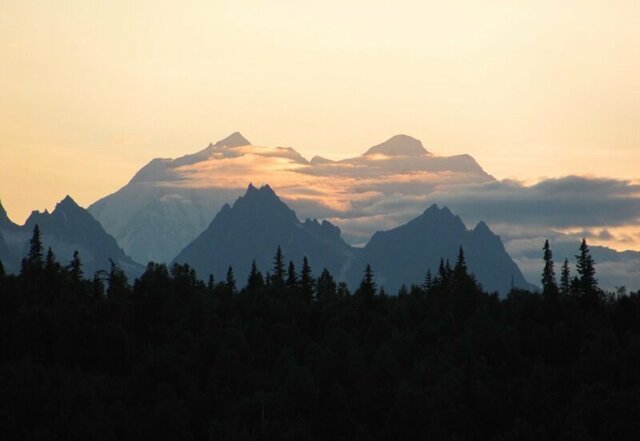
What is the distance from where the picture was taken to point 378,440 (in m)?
199

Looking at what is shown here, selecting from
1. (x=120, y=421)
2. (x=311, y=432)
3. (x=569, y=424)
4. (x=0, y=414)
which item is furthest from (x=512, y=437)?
(x=0, y=414)

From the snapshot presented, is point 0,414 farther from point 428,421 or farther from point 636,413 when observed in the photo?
point 636,413

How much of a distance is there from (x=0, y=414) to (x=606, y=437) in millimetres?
87069

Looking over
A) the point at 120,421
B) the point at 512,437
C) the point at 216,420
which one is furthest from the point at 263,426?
the point at 512,437

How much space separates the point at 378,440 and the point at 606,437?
33.1 meters

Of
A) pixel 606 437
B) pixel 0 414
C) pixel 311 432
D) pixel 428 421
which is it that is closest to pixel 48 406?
pixel 0 414

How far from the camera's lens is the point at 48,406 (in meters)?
199

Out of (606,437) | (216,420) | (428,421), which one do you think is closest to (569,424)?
(606,437)

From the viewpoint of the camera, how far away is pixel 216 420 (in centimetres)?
19462

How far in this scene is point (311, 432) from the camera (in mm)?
199875

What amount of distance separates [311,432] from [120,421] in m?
28.2

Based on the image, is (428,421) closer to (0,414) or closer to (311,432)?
(311,432)

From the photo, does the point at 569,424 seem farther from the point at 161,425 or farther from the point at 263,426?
the point at 161,425

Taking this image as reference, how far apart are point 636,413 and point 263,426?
180ft
